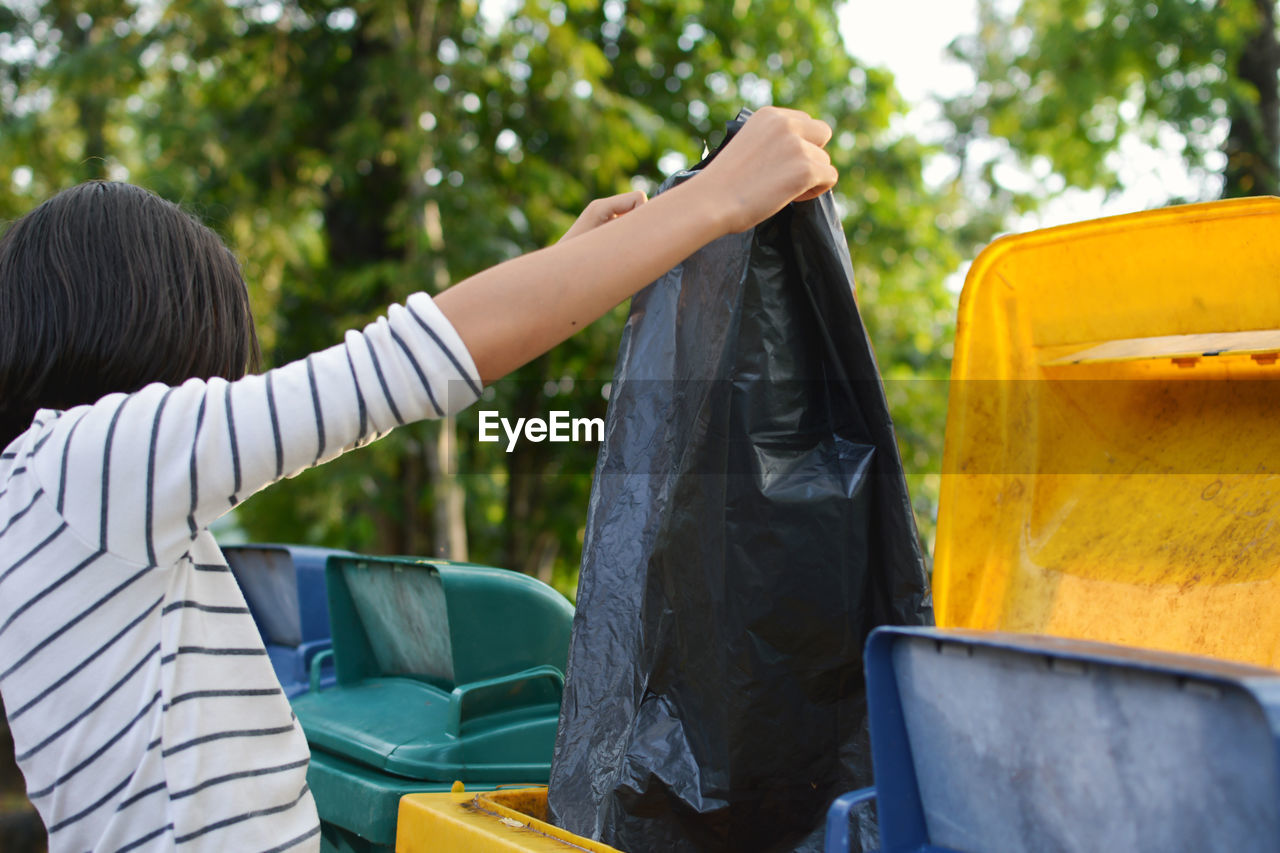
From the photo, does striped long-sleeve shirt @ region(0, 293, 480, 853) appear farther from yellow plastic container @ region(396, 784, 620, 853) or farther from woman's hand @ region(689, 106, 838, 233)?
yellow plastic container @ region(396, 784, 620, 853)

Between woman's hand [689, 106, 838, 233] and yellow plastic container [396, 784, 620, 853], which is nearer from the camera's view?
woman's hand [689, 106, 838, 233]

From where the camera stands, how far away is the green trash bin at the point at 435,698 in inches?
72.7

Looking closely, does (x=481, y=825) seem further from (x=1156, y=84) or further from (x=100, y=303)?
(x=1156, y=84)

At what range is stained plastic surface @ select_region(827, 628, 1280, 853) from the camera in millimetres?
827

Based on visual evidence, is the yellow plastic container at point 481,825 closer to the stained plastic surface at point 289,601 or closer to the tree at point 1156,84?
the stained plastic surface at point 289,601

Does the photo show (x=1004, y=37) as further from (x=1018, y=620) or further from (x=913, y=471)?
(x=1018, y=620)

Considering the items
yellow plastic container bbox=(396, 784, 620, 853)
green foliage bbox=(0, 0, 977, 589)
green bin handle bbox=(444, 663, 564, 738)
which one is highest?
green foliage bbox=(0, 0, 977, 589)

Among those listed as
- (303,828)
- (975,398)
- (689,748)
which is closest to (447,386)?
(303,828)

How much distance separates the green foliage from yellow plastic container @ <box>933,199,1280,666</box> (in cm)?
385

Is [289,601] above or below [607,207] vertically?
below

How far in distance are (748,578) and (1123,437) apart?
0.89 metres

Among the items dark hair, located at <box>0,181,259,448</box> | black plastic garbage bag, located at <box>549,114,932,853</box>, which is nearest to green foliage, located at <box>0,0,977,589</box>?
black plastic garbage bag, located at <box>549,114,932,853</box>

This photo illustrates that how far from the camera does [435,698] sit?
2.06 metres

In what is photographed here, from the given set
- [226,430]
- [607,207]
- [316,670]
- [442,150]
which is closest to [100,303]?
[226,430]
